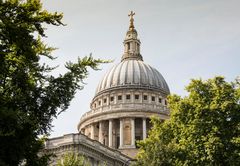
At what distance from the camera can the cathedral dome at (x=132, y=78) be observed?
9106cm

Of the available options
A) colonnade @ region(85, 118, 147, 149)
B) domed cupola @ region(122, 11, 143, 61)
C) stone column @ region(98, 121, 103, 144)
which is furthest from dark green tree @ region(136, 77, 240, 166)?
domed cupola @ region(122, 11, 143, 61)

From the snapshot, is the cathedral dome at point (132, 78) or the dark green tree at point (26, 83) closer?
the dark green tree at point (26, 83)

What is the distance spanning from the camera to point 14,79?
1734cm

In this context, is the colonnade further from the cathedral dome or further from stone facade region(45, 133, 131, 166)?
stone facade region(45, 133, 131, 166)

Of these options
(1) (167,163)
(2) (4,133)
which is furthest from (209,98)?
(2) (4,133)

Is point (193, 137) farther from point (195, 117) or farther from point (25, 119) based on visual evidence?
point (25, 119)

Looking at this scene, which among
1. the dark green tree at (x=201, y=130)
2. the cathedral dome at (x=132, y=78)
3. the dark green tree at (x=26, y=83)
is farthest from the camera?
the cathedral dome at (x=132, y=78)

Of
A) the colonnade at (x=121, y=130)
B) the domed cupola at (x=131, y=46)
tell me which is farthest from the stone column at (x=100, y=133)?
the domed cupola at (x=131, y=46)

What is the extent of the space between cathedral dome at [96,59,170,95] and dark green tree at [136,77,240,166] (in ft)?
167

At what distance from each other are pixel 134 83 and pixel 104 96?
6.86 m

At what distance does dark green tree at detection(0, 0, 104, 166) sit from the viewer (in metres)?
16.1

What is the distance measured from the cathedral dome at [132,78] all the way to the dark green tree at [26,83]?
235ft

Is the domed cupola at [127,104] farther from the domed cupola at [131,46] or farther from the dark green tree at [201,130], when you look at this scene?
the dark green tree at [201,130]

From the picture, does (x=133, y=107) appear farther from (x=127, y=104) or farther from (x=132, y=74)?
(x=132, y=74)
